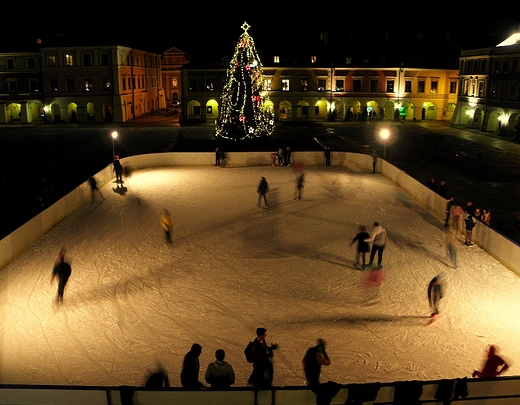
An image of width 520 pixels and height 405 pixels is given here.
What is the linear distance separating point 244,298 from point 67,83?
51.2 m

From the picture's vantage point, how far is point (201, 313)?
12320 mm

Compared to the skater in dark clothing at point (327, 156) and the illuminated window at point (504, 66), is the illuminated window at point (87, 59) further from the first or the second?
the illuminated window at point (504, 66)

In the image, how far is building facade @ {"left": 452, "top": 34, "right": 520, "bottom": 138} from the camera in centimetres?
4572

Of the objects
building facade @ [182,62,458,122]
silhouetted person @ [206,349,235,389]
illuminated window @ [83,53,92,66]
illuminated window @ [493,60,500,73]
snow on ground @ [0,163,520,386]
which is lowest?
snow on ground @ [0,163,520,386]

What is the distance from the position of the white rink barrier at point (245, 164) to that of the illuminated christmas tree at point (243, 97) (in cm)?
681

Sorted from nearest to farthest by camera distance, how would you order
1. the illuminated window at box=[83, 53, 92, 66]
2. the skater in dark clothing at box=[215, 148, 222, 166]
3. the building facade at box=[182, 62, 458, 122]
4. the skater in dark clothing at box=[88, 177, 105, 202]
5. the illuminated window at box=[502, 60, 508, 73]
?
the skater in dark clothing at box=[88, 177, 105, 202] → the skater in dark clothing at box=[215, 148, 222, 166] → the illuminated window at box=[502, 60, 508, 73] → the illuminated window at box=[83, 53, 92, 66] → the building facade at box=[182, 62, 458, 122]

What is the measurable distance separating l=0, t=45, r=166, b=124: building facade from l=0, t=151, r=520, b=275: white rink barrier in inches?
1145

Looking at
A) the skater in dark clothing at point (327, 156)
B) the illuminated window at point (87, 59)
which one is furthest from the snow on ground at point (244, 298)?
the illuminated window at point (87, 59)

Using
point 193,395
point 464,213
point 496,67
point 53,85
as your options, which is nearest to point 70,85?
point 53,85

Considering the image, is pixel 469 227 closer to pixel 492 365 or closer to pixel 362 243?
pixel 362 243

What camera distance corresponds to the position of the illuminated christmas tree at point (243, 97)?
37.5 metres

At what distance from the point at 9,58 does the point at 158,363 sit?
57.2 metres

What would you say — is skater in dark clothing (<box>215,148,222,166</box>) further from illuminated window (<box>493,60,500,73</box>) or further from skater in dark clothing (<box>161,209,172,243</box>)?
illuminated window (<box>493,60,500,73</box>)

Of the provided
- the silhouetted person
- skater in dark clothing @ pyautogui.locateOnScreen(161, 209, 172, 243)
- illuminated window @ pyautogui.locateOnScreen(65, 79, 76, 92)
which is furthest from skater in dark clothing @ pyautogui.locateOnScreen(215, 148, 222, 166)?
illuminated window @ pyautogui.locateOnScreen(65, 79, 76, 92)
